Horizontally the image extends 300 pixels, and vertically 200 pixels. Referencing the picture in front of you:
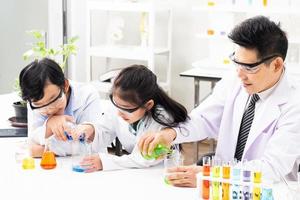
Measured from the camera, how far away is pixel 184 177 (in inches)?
74.2

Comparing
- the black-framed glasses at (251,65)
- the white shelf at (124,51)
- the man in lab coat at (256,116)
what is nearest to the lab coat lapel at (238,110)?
the man in lab coat at (256,116)

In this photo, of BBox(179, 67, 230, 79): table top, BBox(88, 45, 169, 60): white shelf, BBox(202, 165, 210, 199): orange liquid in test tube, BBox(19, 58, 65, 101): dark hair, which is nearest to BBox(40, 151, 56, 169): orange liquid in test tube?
BBox(19, 58, 65, 101): dark hair

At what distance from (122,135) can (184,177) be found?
474mm

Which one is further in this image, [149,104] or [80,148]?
[80,148]

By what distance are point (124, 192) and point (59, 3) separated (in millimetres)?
3404

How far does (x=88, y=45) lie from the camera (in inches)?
184

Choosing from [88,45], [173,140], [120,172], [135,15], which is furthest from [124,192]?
[135,15]

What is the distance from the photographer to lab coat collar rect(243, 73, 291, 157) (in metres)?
2.02

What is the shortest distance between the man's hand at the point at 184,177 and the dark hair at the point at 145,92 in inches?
11.2

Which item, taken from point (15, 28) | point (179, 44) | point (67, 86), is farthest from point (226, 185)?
point (15, 28)

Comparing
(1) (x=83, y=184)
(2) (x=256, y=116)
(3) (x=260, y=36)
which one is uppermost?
(3) (x=260, y=36)

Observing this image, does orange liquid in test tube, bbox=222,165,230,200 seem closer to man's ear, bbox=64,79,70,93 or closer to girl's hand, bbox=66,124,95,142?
girl's hand, bbox=66,124,95,142

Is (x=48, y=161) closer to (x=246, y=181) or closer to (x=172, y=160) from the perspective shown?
(x=172, y=160)

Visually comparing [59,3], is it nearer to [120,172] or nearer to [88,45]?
[88,45]
